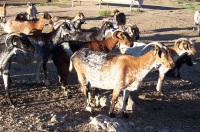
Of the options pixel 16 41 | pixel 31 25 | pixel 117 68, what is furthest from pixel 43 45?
pixel 31 25

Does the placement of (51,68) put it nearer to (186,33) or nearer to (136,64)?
(136,64)

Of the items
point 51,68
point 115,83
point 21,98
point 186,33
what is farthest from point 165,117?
point 186,33

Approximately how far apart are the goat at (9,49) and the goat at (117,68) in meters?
1.64

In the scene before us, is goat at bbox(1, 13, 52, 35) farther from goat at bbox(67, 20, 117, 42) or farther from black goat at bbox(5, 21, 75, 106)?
black goat at bbox(5, 21, 75, 106)

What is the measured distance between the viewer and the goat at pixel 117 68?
829 cm

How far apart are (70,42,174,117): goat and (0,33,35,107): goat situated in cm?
164

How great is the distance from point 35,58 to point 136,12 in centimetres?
2534

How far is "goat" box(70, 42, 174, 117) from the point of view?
8.29 m

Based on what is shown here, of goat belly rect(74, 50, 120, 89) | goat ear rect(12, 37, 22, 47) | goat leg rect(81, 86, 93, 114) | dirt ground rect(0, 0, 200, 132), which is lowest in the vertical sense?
dirt ground rect(0, 0, 200, 132)

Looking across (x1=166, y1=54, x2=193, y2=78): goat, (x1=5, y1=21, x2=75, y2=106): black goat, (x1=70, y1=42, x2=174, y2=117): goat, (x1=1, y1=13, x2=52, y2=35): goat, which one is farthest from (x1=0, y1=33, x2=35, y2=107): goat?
(x1=1, y1=13, x2=52, y2=35): goat

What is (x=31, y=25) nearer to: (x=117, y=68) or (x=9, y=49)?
(x=9, y=49)

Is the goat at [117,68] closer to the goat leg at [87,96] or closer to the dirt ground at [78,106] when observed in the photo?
the goat leg at [87,96]

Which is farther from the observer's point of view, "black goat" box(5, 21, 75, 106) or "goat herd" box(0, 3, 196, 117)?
"black goat" box(5, 21, 75, 106)

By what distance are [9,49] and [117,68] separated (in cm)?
301
